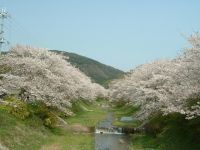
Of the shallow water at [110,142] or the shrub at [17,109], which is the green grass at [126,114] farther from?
the shrub at [17,109]

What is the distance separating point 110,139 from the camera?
38.4 metres

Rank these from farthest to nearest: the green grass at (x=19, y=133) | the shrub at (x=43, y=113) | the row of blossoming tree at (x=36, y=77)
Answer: the shrub at (x=43, y=113) → the row of blossoming tree at (x=36, y=77) → the green grass at (x=19, y=133)

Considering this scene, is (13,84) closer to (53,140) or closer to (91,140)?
(53,140)

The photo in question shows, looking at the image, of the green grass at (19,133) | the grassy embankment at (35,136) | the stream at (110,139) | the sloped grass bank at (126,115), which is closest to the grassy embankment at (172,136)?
the stream at (110,139)

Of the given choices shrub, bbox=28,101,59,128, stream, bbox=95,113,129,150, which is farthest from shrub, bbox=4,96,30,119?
stream, bbox=95,113,129,150

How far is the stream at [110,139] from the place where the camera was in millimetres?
33188

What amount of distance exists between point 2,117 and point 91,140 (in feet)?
27.2

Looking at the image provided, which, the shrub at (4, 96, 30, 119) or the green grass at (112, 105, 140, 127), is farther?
the green grass at (112, 105, 140, 127)

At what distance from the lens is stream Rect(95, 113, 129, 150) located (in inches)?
1307

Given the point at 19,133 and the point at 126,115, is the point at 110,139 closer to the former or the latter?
the point at 19,133

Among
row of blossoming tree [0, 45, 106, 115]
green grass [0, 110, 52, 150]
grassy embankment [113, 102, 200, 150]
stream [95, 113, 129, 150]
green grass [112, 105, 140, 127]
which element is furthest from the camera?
green grass [112, 105, 140, 127]

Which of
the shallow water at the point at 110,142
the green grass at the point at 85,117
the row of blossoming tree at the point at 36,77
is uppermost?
the row of blossoming tree at the point at 36,77

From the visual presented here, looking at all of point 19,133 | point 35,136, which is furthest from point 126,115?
point 19,133

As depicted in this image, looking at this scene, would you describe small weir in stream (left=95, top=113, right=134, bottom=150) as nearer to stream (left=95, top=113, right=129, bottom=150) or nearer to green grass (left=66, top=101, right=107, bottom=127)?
stream (left=95, top=113, right=129, bottom=150)
